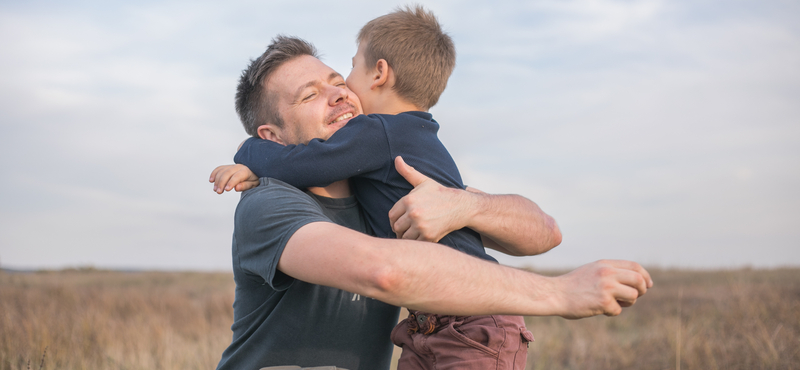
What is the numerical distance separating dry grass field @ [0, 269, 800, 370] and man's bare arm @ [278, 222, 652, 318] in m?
3.03

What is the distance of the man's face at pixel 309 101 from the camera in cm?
286

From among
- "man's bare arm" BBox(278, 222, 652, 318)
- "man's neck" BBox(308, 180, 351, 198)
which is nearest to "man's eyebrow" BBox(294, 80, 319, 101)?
"man's neck" BBox(308, 180, 351, 198)

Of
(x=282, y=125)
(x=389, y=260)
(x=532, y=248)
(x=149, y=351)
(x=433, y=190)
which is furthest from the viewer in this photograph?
(x=149, y=351)

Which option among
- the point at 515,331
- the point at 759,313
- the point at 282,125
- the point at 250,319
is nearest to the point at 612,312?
the point at 515,331

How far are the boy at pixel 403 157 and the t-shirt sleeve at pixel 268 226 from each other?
0.29 m

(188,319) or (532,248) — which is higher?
(532,248)

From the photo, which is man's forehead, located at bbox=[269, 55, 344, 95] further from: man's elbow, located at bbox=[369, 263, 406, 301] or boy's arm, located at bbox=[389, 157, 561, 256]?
man's elbow, located at bbox=[369, 263, 406, 301]

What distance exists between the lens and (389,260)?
1652mm

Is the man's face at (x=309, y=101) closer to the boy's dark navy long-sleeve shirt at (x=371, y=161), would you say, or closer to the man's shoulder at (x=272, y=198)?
the boy's dark navy long-sleeve shirt at (x=371, y=161)

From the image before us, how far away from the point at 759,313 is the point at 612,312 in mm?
8794

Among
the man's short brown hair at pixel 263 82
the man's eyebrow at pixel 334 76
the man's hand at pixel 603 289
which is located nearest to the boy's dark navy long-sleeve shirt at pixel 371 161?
the man's short brown hair at pixel 263 82

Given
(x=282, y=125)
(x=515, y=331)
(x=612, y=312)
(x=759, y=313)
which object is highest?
(x=282, y=125)

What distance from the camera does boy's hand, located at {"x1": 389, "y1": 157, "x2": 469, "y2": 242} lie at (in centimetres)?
210

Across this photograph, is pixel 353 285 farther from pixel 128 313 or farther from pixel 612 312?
pixel 128 313
